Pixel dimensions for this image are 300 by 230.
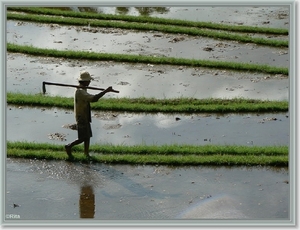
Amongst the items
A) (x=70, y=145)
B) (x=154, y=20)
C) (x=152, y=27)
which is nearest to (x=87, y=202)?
(x=70, y=145)

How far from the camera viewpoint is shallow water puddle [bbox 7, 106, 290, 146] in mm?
10312

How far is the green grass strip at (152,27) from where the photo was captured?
15156mm

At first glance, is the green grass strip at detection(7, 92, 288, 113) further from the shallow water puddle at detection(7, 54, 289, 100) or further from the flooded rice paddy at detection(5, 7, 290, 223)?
the shallow water puddle at detection(7, 54, 289, 100)

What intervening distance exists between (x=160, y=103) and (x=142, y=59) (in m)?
2.25

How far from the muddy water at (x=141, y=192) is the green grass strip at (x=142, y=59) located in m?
4.51

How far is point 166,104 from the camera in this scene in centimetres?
1171

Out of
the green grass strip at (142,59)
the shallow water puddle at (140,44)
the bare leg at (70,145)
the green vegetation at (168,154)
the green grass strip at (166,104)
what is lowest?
the green vegetation at (168,154)

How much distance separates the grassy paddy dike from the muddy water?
0.58 feet

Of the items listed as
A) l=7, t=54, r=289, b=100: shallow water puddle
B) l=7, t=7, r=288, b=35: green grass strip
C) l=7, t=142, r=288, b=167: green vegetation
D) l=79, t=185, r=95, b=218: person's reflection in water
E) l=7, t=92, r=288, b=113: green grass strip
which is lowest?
l=79, t=185, r=95, b=218: person's reflection in water

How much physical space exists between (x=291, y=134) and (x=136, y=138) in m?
2.84

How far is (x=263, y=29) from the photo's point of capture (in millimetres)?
16125

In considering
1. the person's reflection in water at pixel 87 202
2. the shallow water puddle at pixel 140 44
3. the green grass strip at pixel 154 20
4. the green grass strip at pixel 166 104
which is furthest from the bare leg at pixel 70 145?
the green grass strip at pixel 154 20

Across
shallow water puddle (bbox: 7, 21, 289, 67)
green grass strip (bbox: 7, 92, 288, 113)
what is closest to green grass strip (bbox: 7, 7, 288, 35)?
shallow water puddle (bbox: 7, 21, 289, 67)

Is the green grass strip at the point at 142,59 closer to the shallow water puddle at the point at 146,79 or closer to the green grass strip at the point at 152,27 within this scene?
the shallow water puddle at the point at 146,79
